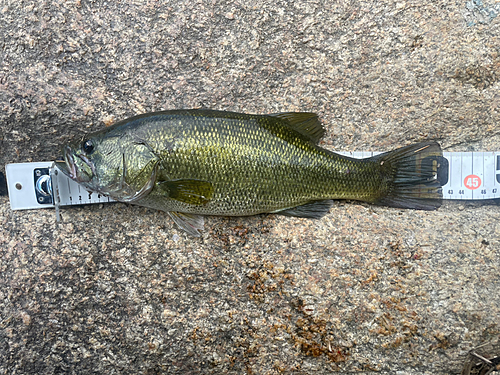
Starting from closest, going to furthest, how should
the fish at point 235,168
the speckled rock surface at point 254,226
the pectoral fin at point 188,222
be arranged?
the fish at point 235,168 < the speckled rock surface at point 254,226 < the pectoral fin at point 188,222

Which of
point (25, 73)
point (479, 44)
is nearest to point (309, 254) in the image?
point (479, 44)

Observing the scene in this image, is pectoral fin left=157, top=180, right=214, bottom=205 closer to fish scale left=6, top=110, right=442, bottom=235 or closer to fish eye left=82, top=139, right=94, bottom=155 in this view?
fish scale left=6, top=110, right=442, bottom=235

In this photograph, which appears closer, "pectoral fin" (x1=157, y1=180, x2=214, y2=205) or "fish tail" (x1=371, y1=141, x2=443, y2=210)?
"pectoral fin" (x1=157, y1=180, x2=214, y2=205)

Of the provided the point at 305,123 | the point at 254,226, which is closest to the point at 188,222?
the point at 254,226

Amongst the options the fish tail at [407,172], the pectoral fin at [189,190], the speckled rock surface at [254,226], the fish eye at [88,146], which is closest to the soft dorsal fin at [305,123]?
the speckled rock surface at [254,226]

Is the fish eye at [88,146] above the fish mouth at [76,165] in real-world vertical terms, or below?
above

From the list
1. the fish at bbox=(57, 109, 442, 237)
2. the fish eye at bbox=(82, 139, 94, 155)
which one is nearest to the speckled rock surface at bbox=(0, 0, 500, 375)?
the fish at bbox=(57, 109, 442, 237)

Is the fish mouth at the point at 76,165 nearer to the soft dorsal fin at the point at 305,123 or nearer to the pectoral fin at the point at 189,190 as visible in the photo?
the pectoral fin at the point at 189,190
